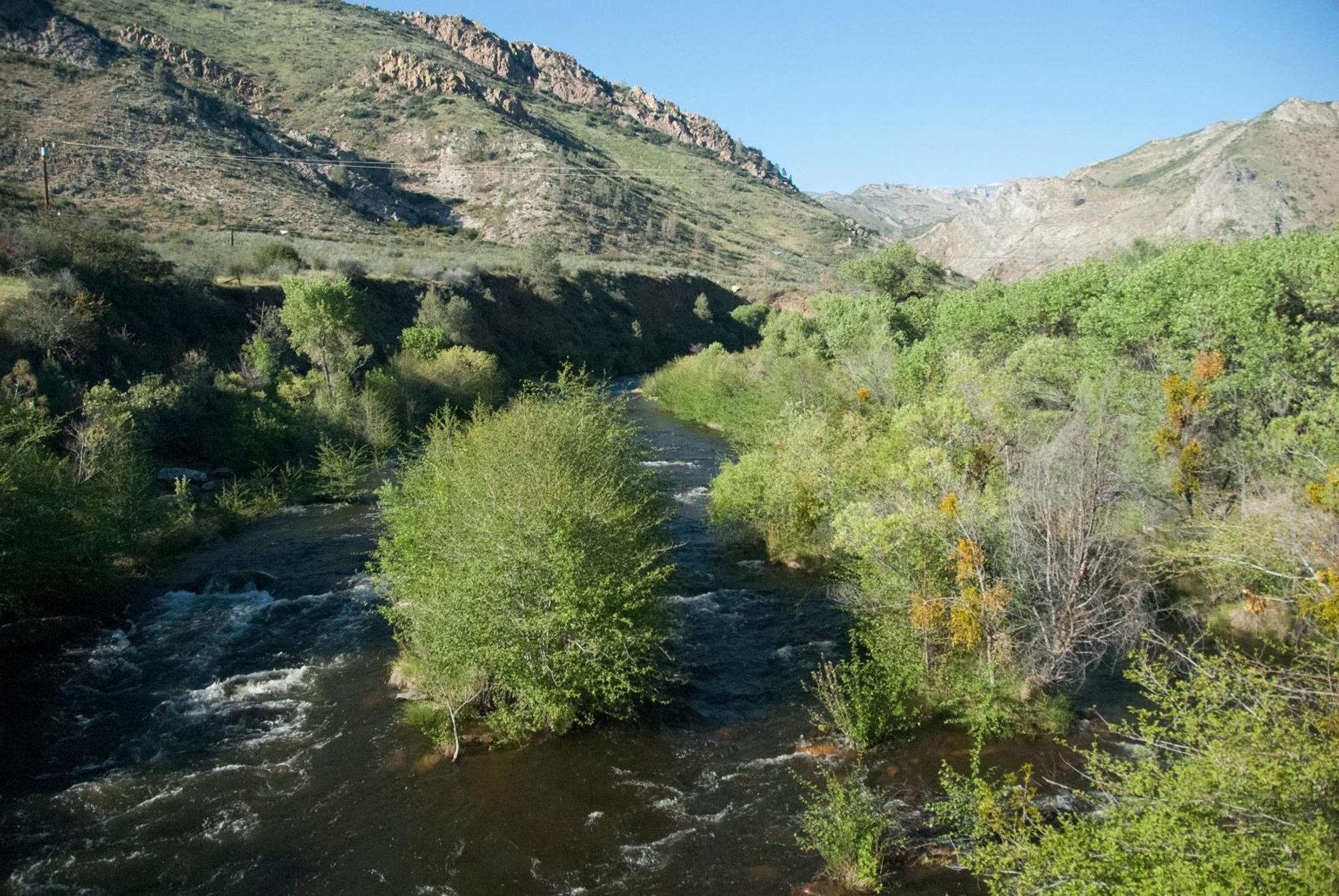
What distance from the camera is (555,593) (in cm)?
1587

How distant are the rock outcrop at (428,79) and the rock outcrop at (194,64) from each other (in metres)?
24.1

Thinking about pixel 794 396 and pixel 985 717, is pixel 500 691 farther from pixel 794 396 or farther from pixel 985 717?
→ pixel 794 396

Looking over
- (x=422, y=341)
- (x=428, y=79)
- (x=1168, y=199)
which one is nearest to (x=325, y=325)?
(x=422, y=341)

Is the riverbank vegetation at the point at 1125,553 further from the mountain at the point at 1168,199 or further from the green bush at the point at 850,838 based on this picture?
the mountain at the point at 1168,199

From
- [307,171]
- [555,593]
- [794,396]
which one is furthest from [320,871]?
[307,171]

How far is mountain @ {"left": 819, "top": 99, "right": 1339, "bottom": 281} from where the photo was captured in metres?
78.3

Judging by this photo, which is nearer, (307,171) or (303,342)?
(303,342)

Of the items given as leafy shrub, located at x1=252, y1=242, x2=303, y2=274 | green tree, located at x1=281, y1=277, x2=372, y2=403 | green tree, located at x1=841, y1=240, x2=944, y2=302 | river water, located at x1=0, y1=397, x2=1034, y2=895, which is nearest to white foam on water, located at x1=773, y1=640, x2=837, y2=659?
river water, located at x1=0, y1=397, x2=1034, y2=895

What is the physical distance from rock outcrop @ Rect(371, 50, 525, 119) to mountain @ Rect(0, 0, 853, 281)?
0.39 meters

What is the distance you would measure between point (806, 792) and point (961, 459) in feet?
35.5

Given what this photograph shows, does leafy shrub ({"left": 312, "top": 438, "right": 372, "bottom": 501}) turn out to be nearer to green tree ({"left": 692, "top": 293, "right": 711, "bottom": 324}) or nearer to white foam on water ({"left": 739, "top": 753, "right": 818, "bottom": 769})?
white foam on water ({"left": 739, "top": 753, "right": 818, "bottom": 769})

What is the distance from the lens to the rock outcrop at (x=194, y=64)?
353 feet

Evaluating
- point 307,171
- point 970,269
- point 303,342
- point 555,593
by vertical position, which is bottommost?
point 555,593

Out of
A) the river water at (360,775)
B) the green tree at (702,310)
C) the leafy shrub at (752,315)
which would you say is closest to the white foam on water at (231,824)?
the river water at (360,775)
